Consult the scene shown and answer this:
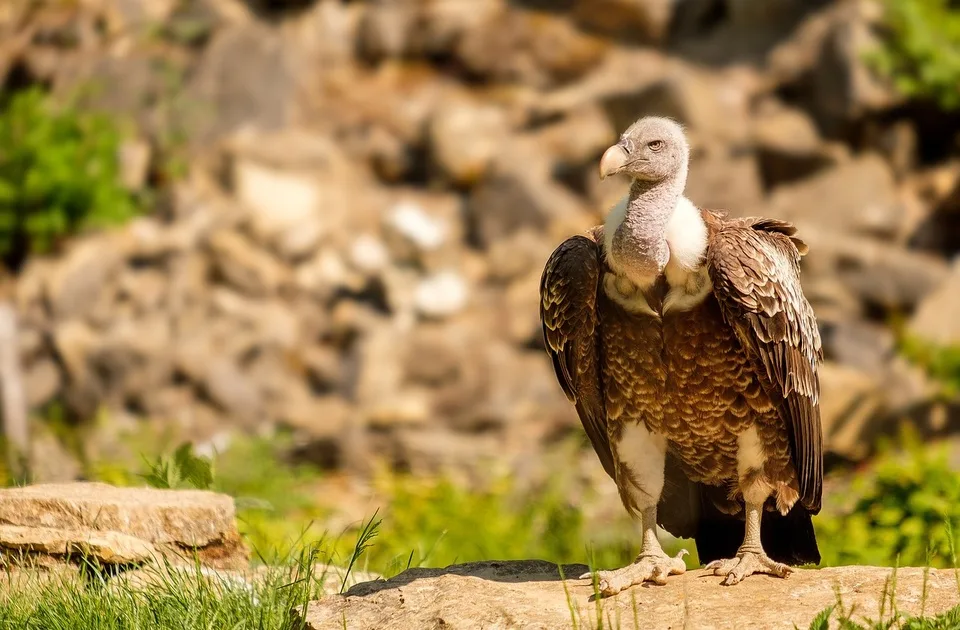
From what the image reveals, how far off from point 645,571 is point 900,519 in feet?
6.69

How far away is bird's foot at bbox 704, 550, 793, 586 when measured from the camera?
14.5 ft

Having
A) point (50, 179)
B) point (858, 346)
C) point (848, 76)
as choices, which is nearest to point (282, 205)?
point (50, 179)

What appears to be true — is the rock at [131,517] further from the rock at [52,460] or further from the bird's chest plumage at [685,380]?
the rock at [52,460]

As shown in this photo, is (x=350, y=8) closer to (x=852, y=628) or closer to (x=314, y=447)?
(x=314, y=447)

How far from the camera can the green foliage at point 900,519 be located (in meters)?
5.64

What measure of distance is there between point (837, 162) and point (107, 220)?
25.9ft

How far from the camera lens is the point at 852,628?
140 inches

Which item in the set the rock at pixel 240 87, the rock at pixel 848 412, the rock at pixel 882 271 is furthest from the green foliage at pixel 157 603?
Answer: the rock at pixel 240 87

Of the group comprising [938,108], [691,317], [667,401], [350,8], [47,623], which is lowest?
[47,623]

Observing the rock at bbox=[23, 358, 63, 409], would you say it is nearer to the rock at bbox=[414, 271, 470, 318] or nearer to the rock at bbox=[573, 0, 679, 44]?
the rock at bbox=[414, 271, 470, 318]

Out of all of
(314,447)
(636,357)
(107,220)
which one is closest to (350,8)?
(107,220)

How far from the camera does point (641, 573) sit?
4.47 metres

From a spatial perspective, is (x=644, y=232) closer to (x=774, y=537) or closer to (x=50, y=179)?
(x=774, y=537)

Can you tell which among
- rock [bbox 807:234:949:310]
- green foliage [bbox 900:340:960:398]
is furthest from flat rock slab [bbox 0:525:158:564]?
rock [bbox 807:234:949:310]
